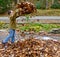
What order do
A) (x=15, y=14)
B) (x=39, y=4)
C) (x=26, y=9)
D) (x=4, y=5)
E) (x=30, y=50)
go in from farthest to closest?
(x=39, y=4)
(x=4, y=5)
(x=15, y=14)
(x=26, y=9)
(x=30, y=50)

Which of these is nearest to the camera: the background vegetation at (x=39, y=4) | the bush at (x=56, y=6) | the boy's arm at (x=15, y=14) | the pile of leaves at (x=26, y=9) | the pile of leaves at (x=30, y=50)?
the pile of leaves at (x=30, y=50)

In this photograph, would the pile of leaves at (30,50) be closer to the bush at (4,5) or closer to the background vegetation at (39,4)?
the bush at (4,5)

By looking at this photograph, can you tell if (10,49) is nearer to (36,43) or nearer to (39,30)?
(36,43)

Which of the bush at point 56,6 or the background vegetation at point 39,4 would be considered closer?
the background vegetation at point 39,4

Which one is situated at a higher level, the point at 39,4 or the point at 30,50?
the point at 30,50

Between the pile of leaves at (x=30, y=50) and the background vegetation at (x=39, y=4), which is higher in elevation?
the pile of leaves at (x=30, y=50)

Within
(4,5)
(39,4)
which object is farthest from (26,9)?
(39,4)

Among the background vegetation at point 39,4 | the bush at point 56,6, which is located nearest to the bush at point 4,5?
the background vegetation at point 39,4

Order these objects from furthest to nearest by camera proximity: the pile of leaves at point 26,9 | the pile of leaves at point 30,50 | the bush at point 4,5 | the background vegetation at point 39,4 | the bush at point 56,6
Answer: the bush at point 56,6
the background vegetation at point 39,4
the bush at point 4,5
the pile of leaves at point 26,9
the pile of leaves at point 30,50

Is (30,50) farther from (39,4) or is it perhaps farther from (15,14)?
(39,4)

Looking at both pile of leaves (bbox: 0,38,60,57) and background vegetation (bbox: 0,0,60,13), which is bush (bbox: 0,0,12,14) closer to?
background vegetation (bbox: 0,0,60,13)

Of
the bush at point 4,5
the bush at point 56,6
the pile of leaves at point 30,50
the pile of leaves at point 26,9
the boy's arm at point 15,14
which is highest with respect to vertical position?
the pile of leaves at point 26,9

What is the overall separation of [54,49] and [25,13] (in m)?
1.34

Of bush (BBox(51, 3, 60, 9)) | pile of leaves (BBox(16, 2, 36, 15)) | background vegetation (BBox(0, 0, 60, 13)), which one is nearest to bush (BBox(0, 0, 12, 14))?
background vegetation (BBox(0, 0, 60, 13))
